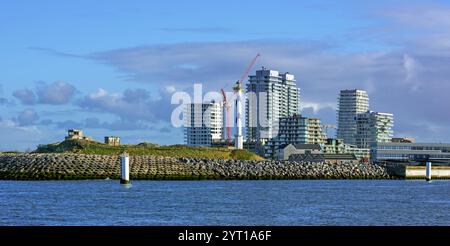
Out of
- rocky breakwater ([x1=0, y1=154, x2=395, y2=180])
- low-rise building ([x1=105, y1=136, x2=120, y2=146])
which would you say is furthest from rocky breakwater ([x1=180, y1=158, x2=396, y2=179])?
low-rise building ([x1=105, y1=136, x2=120, y2=146])

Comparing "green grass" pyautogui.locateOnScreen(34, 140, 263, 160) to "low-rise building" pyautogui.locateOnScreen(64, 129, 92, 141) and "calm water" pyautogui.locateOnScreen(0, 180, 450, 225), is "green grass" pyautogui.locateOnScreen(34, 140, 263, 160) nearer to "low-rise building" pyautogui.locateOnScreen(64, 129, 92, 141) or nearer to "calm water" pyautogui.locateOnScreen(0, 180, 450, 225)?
"low-rise building" pyautogui.locateOnScreen(64, 129, 92, 141)

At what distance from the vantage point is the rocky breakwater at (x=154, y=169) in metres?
118

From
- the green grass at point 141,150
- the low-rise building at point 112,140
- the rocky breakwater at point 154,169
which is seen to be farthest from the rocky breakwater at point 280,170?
the low-rise building at point 112,140

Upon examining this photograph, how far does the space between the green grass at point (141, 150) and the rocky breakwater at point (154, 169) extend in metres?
21.2

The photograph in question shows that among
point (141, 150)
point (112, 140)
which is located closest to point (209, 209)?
point (141, 150)

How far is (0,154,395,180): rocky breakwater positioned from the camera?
117688 mm

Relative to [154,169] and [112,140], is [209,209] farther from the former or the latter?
[112,140]

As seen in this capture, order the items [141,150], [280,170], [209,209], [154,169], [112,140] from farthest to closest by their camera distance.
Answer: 1. [112,140]
2. [141,150]
3. [280,170]
4. [154,169]
5. [209,209]

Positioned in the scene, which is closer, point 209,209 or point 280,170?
point 209,209

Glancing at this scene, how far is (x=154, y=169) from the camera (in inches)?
4948

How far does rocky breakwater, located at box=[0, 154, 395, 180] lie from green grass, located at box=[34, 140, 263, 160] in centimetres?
2121

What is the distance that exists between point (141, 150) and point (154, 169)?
108 ft
